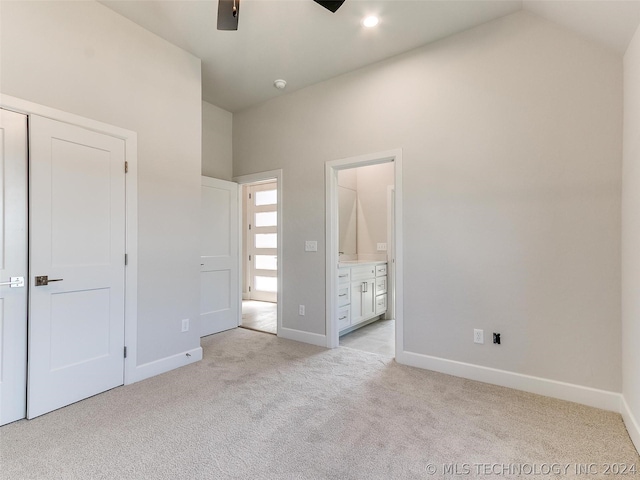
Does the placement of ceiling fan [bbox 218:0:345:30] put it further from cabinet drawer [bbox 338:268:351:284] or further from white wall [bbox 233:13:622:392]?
cabinet drawer [bbox 338:268:351:284]

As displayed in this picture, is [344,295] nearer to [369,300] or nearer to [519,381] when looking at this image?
[369,300]

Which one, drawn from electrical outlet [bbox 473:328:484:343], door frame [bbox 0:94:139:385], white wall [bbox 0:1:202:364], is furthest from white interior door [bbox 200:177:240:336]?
electrical outlet [bbox 473:328:484:343]

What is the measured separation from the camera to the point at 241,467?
1.68 metres

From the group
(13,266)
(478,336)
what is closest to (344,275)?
(478,336)

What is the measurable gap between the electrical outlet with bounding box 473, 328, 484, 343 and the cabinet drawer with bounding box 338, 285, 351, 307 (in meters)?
1.56

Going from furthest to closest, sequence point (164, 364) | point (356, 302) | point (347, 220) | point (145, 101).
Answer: point (347, 220)
point (356, 302)
point (164, 364)
point (145, 101)

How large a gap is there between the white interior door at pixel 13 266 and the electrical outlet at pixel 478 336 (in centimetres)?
344

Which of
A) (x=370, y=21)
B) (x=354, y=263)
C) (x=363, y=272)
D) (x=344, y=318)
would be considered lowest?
(x=344, y=318)

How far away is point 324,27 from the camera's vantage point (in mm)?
2789

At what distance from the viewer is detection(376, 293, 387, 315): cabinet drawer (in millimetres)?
4781

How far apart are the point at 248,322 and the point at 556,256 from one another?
4.00 m

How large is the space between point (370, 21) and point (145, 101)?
6.93ft

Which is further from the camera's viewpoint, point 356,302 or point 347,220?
point 347,220

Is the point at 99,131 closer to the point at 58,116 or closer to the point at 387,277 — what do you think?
the point at 58,116
